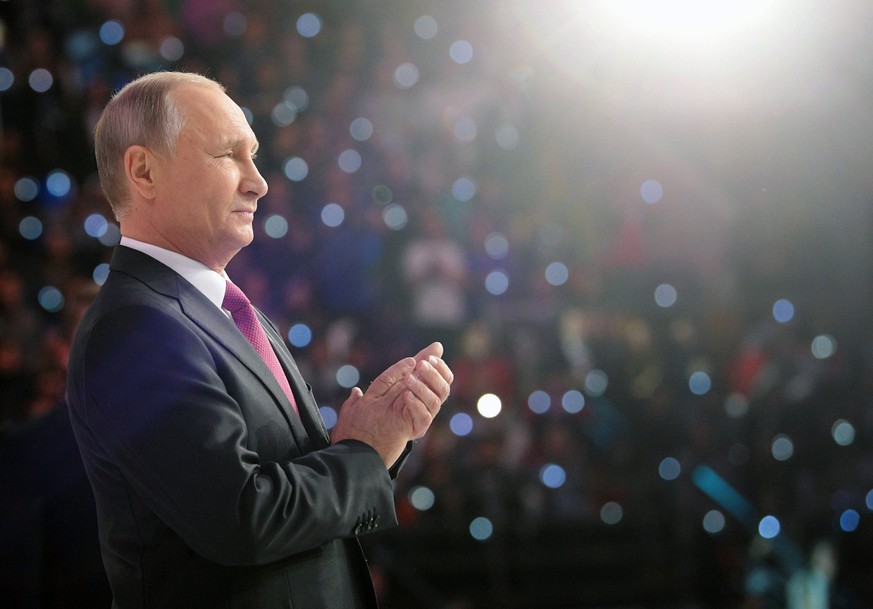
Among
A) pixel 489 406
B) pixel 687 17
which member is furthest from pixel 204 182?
pixel 687 17

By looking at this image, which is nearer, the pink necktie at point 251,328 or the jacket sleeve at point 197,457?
the jacket sleeve at point 197,457

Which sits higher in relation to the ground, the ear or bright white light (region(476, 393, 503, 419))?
the ear

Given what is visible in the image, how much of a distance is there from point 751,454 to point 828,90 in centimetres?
334

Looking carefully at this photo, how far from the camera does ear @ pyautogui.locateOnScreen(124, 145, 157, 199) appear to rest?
139 centimetres

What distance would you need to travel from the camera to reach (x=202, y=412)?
1.20m

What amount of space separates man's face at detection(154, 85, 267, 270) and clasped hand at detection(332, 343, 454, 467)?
1.07 feet

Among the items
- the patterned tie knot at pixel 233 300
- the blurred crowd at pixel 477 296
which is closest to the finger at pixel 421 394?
the patterned tie knot at pixel 233 300

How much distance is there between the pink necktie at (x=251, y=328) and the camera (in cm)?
147

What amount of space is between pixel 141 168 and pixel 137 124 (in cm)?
7

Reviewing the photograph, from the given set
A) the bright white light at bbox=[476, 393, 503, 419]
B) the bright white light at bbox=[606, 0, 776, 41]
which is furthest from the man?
the bright white light at bbox=[606, 0, 776, 41]

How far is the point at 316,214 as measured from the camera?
595 cm

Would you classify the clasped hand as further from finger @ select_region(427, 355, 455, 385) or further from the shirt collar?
the shirt collar

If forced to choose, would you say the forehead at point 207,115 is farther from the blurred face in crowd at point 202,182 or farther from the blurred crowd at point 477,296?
the blurred crowd at point 477,296

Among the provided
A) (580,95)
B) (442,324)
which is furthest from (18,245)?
(580,95)
